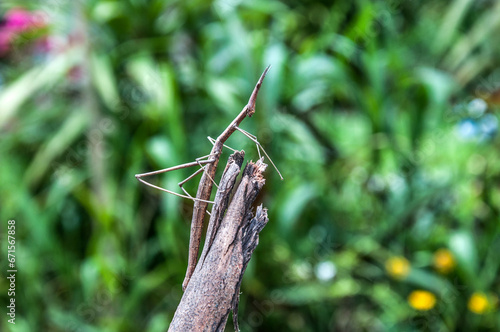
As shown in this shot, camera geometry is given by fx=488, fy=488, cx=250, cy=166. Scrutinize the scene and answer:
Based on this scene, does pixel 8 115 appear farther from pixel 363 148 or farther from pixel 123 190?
pixel 363 148

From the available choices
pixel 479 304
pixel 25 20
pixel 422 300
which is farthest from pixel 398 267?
pixel 25 20

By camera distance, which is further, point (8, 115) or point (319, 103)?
point (319, 103)

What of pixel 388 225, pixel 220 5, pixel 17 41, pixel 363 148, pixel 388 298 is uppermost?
pixel 220 5

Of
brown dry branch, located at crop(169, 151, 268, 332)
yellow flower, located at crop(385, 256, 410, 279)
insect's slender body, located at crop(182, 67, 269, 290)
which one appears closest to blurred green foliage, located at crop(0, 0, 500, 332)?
yellow flower, located at crop(385, 256, 410, 279)

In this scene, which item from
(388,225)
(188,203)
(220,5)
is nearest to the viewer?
(188,203)

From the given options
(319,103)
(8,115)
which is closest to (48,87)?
(8,115)

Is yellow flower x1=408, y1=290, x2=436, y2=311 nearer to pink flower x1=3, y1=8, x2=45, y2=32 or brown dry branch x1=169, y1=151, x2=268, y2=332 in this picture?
brown dry branch x1=169, y1=151, x2=268, y2=332
